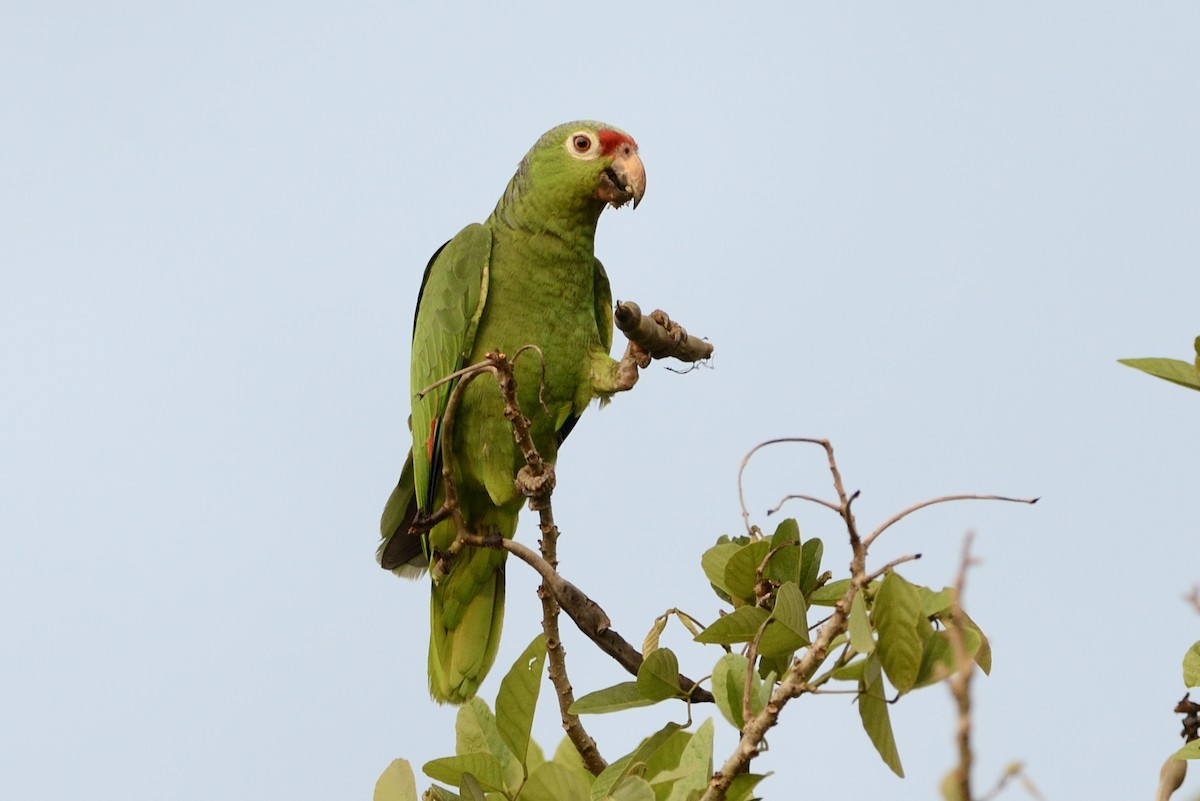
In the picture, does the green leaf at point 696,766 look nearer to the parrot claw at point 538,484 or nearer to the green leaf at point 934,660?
the green leaf at point 934,660

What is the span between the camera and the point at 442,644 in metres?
4.09

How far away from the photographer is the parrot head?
12.8 ft

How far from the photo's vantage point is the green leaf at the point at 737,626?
1.85 metres

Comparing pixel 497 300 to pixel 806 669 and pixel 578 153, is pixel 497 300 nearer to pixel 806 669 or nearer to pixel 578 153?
pixel 578 153

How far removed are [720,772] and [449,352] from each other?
237 centimetres

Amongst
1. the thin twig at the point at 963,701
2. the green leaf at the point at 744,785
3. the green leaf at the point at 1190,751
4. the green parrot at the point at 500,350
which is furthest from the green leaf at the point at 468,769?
the green parrot at the point at 500,350

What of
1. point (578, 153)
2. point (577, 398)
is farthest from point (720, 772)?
point (578, 153)

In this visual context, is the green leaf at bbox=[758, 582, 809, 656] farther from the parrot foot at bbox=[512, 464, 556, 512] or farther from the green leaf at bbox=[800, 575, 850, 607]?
the parrot foot at bbox=[512, 464, 556, 512]

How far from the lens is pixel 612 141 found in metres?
3.94

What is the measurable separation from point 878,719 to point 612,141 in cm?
262

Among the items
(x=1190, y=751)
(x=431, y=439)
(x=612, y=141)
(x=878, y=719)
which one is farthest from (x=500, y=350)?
(x=1190, y=751)

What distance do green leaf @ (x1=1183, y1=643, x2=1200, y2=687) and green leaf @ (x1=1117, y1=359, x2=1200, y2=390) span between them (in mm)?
576

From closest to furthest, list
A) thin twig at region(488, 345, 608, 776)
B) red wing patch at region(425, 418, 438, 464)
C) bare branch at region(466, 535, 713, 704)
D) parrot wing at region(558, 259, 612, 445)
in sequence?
thin twig at region(488, 345, 608, 776) → bare branch at region(466, 535, 713, 704) → red wing patch at region(425, 418, 438, 464) → parrot wing at region(558, 259, 612, 445)

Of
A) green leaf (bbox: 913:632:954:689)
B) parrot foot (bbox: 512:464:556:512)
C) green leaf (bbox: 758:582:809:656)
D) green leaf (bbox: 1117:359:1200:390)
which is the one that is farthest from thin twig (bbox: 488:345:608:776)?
green leaf (bbox: 1117:359:1200:390)
